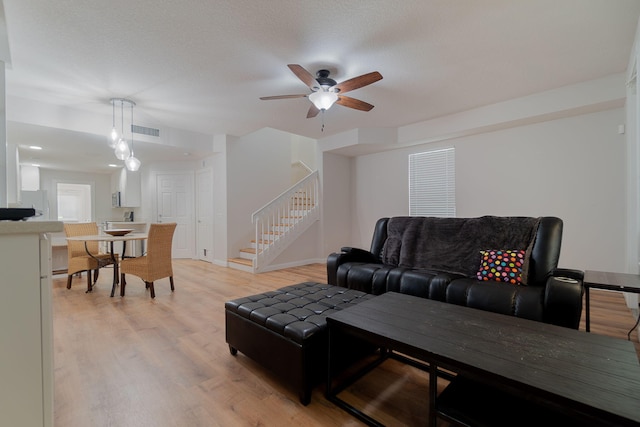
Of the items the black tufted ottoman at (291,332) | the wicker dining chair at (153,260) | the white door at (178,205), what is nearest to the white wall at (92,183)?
the white door at (178,205)

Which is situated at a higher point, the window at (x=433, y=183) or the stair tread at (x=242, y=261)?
the window at (x=433, y=183)

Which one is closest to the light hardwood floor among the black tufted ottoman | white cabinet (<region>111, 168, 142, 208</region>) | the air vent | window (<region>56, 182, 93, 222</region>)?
the black tufted ottoman

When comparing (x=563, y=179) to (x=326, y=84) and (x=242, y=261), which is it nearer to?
(x=326, y=84)

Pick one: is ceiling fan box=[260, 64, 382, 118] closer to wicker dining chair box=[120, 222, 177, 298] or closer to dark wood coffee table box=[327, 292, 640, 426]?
dark wood coffee table box=[327, 292, 640, 426]

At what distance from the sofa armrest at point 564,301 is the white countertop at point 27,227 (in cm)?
278

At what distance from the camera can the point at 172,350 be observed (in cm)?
226

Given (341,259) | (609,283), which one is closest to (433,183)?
(341,259)

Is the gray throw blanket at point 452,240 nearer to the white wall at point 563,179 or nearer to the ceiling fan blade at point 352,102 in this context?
the ceiling fan blade at point 352,102

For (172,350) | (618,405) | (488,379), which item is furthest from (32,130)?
(618,405)

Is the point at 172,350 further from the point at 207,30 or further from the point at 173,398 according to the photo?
the point at 207,30

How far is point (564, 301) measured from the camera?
73.3 inches

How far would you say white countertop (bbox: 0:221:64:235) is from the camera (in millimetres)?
990

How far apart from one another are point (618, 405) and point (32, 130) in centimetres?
641

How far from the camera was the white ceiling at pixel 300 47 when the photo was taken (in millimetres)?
2100
